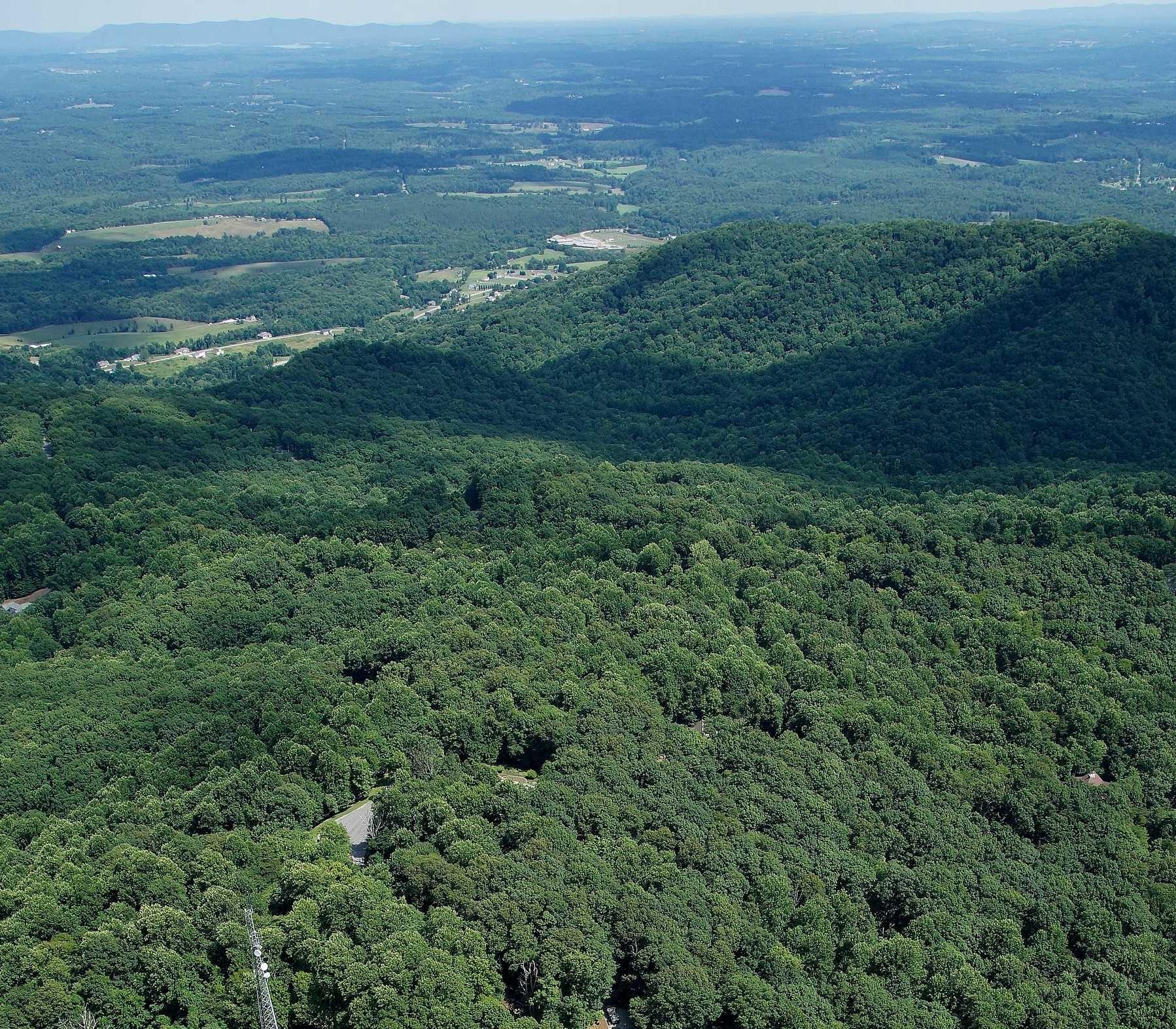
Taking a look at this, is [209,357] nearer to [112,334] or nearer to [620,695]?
[112,334]

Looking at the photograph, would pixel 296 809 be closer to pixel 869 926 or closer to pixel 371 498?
pixel 869 926

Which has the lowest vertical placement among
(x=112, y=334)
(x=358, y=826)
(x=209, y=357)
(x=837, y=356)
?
(x=209, y=357)

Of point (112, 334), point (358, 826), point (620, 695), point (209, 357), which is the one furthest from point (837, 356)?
point (112, 334)

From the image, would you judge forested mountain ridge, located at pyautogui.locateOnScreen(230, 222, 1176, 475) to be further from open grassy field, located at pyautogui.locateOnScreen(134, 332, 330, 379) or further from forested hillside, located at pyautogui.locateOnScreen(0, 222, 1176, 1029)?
open grassy field, located at pyautogui.locateOnScreen(134, 332, 330, 379)

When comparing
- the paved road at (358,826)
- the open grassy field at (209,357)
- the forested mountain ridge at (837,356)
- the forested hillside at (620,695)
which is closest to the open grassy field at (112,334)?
the open grassy field at (209,357)

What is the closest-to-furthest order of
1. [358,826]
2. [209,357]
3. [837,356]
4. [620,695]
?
[358,826] → [620,695] → [837,356] → [209,357]

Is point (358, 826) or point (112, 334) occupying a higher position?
point (358, 826)
